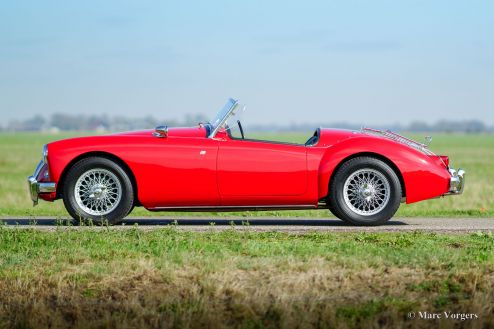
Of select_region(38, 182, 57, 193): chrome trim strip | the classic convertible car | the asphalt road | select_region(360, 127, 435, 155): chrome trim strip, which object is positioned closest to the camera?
the asphalt road

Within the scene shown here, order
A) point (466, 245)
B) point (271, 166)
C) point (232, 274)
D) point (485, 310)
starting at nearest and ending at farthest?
point (485, 310), point (232, 274), point (466, 245), point (271, 166)

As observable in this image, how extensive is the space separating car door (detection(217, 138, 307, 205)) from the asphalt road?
1.34ft

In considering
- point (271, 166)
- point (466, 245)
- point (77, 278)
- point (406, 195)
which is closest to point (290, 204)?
point (271, 166)

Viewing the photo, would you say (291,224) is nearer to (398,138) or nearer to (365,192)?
(365,192)

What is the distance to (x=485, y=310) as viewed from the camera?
8172mm

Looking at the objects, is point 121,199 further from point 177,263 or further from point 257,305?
point 257,305

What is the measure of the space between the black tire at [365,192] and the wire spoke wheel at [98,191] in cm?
267

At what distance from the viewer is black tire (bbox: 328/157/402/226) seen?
1173 cm

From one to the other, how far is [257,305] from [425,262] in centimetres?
186

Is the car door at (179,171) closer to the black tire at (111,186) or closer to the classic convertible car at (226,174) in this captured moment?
the classic convertible car at (226,174)

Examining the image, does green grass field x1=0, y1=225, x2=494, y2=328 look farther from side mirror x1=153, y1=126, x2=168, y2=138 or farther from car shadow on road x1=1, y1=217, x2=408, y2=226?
car shadow on road x1=1, y1=217, x2=408, y2=226

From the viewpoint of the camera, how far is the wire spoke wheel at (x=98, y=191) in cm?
1175

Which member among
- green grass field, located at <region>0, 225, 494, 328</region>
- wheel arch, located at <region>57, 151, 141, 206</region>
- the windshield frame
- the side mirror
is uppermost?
the windshield frame

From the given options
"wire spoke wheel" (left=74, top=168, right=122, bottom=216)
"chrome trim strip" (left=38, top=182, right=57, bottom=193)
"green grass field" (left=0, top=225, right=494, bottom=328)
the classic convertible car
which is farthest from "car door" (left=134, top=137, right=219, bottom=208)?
"green grass field" (left=0, top=225, right=494, bottom=328)
